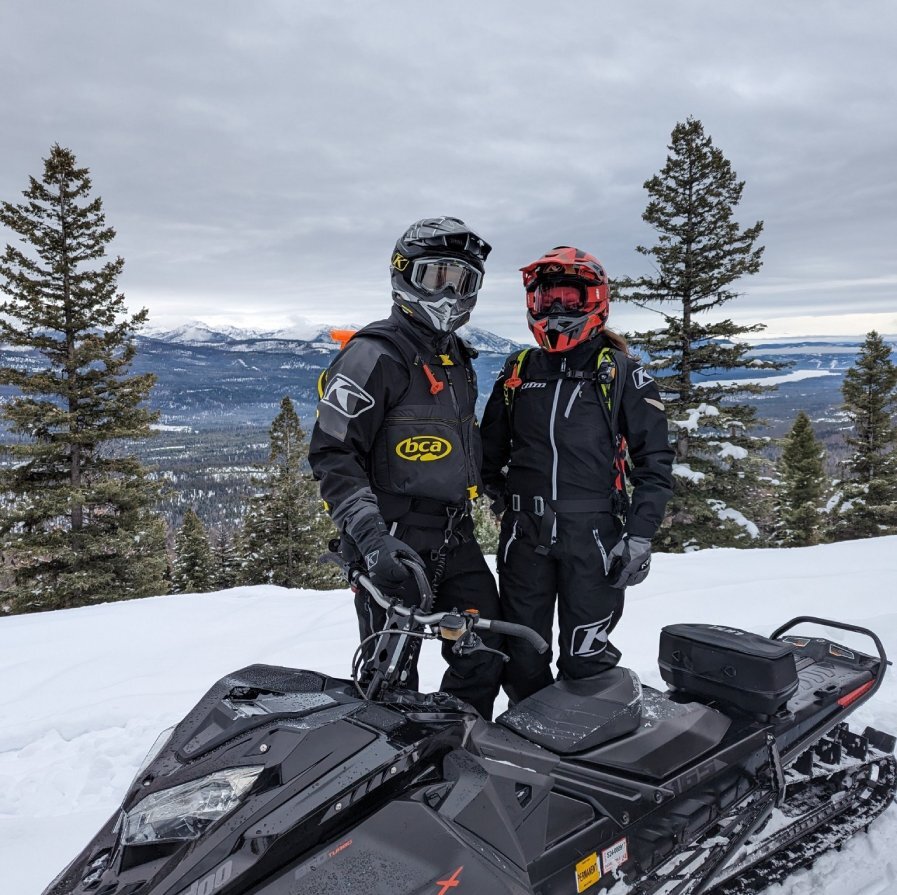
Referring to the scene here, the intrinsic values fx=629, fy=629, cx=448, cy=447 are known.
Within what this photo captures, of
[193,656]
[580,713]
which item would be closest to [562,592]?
[580,713]

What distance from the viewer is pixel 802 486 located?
23.5 meters

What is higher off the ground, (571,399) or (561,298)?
(561,298)

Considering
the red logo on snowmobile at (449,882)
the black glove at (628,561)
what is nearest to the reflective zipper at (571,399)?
the black glove at (628,561)

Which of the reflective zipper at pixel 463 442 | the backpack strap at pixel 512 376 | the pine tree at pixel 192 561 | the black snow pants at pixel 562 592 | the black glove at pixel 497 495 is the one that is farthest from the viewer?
the pine tree at pixel 192 561

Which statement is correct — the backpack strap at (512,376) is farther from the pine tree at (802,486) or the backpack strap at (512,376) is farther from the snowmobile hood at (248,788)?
the pine tree at (802,486)

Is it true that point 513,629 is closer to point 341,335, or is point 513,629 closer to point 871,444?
point 341,335

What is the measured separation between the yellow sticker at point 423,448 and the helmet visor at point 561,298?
2.81ft

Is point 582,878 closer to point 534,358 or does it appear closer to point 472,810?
point 472,810

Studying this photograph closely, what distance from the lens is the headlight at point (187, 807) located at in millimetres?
1459

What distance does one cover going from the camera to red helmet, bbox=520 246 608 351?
2.87 metres

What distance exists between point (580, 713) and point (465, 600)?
26.8 inches

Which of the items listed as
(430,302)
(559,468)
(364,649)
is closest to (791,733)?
(559,468)

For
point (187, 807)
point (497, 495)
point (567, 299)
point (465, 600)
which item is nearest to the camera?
point (187, 807)

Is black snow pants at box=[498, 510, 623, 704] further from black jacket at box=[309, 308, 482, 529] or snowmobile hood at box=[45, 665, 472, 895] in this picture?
snowmobile hood at box=[45, 665, 472, 895]
